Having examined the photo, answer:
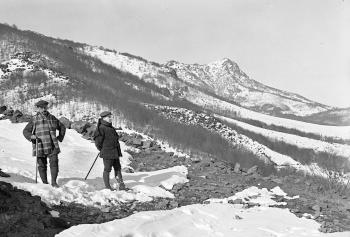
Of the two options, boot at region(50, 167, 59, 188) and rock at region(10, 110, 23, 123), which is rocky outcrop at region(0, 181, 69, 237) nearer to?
boot at region(50, 167, 59, 188)

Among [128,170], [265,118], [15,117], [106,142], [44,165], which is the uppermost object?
[106,142]

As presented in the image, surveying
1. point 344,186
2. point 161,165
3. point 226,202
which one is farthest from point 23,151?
point 344,186

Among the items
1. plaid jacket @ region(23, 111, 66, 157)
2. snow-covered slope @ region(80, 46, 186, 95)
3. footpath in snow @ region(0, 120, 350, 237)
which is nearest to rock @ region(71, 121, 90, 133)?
footpath in snow @ region(0, 120, 350, 237)

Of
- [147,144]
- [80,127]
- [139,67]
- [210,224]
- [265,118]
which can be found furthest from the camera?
[139,67]

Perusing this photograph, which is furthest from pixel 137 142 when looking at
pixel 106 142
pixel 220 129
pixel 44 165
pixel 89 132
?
pixel 220 129

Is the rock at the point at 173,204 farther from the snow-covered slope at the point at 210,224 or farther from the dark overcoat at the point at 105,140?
the dark overcoat at the point at 105,140

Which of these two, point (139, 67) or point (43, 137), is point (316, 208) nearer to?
point (43, 137)

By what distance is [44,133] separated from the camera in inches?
477

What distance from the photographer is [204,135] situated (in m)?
46.2

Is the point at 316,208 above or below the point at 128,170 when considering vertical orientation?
above

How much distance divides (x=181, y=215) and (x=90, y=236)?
2858 millimetres

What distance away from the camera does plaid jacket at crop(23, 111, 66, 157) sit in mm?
12086

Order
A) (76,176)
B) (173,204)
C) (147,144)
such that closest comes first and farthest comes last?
(173,204) → (76,176) → (147,144)

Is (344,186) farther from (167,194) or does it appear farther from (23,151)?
(23,151)
